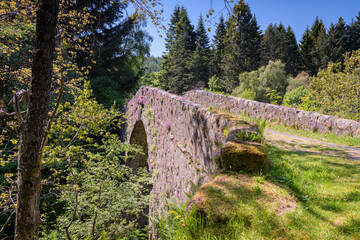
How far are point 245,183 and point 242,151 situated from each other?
44 centimetres

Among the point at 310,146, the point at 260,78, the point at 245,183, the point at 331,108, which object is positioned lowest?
the point at 245,183

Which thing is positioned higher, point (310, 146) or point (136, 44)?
point (136, 44)

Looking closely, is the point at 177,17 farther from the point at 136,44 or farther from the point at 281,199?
the point at 281,199

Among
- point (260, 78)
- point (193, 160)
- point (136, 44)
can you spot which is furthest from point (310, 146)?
point (260, 78)

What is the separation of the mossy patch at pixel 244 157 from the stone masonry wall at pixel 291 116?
3964 millimetres

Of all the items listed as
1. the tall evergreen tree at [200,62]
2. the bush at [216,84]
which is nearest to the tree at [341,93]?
the bush at [216,84]

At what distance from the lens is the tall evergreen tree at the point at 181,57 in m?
34.1

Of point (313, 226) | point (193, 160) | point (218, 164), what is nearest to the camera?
point (313, 226)

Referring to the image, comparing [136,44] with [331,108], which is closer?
[331,108]

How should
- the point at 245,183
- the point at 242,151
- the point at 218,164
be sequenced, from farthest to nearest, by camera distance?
the point at 218,164 → the point at 242,151 → the point at 245,183

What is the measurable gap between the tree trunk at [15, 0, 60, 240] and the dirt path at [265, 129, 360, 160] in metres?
4.69

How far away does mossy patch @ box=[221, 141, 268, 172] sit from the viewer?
2.76m

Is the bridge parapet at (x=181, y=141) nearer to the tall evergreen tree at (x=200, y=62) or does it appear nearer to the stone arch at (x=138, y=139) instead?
the stone arch at (x=138, y=139)

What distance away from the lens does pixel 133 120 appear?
413 inches
